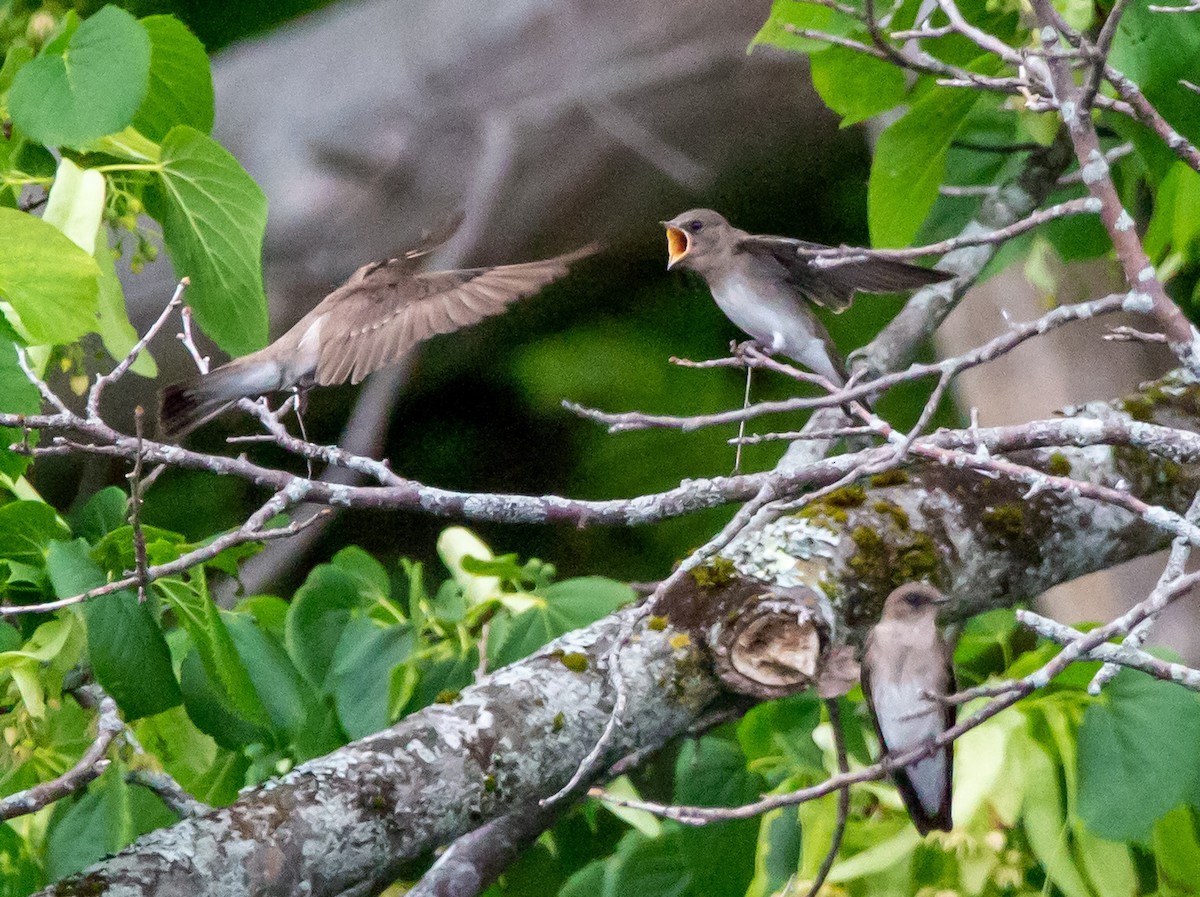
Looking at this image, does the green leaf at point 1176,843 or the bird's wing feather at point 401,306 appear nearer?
the green leaf at point 1176,843

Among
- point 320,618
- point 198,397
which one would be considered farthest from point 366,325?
point 320,618

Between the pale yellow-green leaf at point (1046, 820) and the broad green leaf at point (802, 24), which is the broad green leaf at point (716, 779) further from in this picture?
the broad green leaf at point (802, 24)

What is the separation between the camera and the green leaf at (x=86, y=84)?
0.90 meters

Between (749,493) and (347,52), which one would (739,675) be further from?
(347,52)

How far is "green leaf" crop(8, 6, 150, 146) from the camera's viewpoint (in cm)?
90

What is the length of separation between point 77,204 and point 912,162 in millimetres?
690

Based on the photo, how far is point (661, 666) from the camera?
832 mm

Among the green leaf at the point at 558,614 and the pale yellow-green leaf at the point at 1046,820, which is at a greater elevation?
the green leaf at the point at 558,614

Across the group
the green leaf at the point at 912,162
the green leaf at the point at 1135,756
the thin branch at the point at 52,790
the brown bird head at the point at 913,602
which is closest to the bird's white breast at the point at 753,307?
the green leaf at the point at 912,162

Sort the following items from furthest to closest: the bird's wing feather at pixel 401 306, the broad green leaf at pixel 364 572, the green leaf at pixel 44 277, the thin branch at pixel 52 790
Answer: the broad green leaf at pixel 364 572 → the bird's wing feather at pixel 401 306 → the green leaf at pixel 44 277 → the thin branch at pixel 52 790

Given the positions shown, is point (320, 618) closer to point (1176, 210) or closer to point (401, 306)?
point (401, 306)

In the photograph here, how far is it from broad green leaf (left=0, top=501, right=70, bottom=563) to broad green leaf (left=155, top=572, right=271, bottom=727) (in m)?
0.09

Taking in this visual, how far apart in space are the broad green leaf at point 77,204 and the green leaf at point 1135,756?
749 millimetres

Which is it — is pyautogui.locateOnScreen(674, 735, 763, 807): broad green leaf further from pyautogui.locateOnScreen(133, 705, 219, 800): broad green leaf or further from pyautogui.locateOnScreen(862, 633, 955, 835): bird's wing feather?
pyautogui.locateOnScreen(133, 705, 219, 800): broad green leaf
